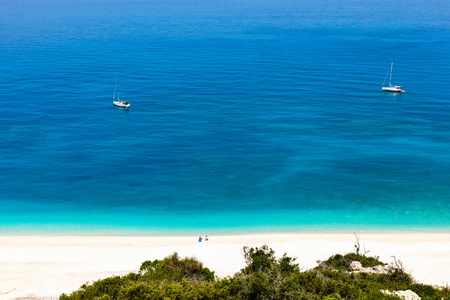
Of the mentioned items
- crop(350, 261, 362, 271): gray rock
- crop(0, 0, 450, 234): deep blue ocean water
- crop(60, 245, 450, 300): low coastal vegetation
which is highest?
crop(0, 0, 450, 234): deep blue ocean water

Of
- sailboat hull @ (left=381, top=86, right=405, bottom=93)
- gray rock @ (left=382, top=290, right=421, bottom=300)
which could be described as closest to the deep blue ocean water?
sailboat hull @ (left=381, top=86, right=405, bottom=93)

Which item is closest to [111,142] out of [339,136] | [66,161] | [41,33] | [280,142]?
[66,161]

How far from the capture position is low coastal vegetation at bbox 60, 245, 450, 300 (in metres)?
23.2

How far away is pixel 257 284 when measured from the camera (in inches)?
918

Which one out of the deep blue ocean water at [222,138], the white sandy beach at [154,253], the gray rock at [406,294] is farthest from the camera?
the deep blue ocean water at [222,138]

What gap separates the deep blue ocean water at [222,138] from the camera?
46.3 meters

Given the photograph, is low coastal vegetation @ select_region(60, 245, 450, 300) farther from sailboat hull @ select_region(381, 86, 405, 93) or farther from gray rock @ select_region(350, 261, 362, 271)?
sailboat hull @ select_region(381, 86, 405, 93)

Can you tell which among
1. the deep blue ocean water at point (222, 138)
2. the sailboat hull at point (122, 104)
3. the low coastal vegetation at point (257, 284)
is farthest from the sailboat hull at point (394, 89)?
the low coastal vegetation at point (257, 284)

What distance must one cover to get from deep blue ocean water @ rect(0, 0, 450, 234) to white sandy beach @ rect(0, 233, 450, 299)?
7.68 ft

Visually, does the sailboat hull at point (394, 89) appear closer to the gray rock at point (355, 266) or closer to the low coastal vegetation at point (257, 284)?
the gray rock at point (355, 266)

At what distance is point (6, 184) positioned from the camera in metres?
51.6

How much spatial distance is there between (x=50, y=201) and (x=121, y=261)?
16.9 metres

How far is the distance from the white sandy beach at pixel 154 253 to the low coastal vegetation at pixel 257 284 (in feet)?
20.9

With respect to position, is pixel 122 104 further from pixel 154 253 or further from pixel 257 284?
pixel 257 284
